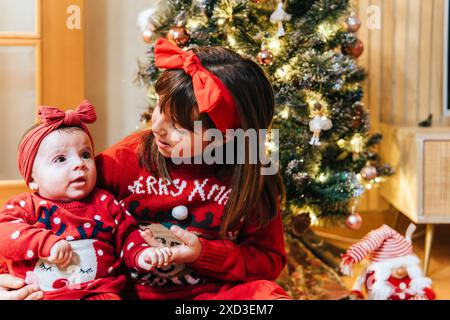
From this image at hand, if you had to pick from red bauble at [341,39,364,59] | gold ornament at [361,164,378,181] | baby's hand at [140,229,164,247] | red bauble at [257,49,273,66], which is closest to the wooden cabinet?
gold ornament at [361,164,378,181]

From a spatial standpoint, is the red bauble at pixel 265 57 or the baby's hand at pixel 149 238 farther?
the red bauble at pixel 265 57

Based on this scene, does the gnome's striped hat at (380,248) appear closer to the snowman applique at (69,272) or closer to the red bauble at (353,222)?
the red bauble at (353,222)

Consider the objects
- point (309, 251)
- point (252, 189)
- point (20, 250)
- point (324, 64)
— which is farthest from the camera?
point (309, 251)

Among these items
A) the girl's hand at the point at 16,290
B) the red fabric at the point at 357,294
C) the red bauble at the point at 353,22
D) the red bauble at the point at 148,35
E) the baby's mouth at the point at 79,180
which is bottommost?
the red fabric at the point at 357,294

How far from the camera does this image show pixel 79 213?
110 centimetres

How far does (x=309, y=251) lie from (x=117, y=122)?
81cm

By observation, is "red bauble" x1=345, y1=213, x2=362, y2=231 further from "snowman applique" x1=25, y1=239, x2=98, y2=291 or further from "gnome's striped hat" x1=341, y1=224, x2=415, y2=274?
"snowman applique" x1=25, y1=239, x2=98, y2=291

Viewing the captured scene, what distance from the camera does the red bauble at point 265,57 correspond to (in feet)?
5.84

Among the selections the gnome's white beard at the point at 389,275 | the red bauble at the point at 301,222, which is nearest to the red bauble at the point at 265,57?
the red bauble at the point at 301,222

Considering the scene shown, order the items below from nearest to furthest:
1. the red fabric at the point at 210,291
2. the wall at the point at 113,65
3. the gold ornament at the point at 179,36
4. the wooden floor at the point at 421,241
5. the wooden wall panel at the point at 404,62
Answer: the red fabric at the point at 210,291, the gold ornament at the point at 179,36, the wooden floor at the point at 421,241, the wall at the point at 113,65, the wooden wall panel at the point at 404,62

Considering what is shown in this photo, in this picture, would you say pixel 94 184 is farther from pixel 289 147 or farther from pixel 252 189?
pixel 289 147

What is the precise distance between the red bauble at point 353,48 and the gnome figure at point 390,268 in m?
0.56

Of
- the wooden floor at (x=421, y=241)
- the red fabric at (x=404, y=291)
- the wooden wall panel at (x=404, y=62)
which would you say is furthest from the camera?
the wooden wall panel at (x=404, y=62)
